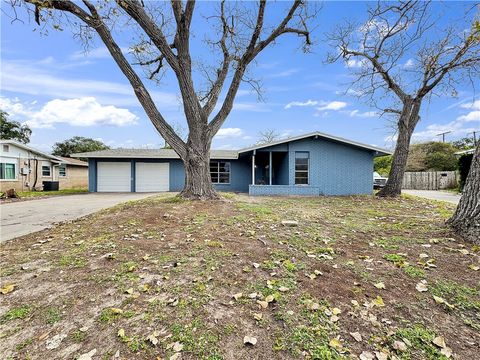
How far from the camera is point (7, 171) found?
18.6 m

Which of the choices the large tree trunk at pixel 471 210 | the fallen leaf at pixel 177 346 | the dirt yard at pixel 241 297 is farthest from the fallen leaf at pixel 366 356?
the large tree trunk at pixel 471 210

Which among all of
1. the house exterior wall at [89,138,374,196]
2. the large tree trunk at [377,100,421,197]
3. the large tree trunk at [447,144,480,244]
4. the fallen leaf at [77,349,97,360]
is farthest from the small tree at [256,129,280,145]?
the fallen leaf at [77,349,97,360]

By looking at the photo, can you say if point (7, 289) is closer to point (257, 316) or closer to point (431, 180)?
point (257, 316)

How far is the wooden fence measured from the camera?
2339 cm

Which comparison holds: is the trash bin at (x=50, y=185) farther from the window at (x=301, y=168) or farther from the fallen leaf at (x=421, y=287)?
the fallen leaf at (x=421, y=287)

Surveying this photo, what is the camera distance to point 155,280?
3020mm

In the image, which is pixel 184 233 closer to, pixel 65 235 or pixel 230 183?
pixel 65 235

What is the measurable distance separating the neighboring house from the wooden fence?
106ft

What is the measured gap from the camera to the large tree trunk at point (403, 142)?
12234mm

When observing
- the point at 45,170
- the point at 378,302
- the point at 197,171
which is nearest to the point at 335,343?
the point at 378,302

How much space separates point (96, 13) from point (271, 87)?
700 cm

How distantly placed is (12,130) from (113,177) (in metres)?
22.9

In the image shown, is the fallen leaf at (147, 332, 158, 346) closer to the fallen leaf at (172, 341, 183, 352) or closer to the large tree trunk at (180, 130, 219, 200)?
the fallen leaf at (172, 341, 183, 352)

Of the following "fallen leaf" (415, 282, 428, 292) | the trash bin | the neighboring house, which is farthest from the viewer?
the trash bin
